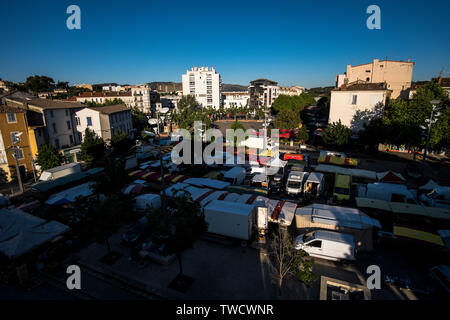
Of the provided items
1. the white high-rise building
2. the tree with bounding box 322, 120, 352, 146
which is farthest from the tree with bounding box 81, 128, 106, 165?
the white high-rise building

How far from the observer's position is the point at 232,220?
12078 mm

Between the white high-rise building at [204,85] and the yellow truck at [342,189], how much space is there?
6891cm

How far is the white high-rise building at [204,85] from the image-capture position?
81.6 meters

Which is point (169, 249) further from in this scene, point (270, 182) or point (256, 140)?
point (256, 140)

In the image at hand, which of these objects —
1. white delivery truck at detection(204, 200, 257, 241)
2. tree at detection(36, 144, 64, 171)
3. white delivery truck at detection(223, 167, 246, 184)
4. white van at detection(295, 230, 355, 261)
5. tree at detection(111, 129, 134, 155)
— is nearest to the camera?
white van at detection(295, 230, 355, 261)

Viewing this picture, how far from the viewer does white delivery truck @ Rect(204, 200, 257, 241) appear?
11.9m

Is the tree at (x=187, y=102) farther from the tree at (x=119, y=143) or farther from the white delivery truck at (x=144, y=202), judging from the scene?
the white delivery truck at (x=144, y=202)

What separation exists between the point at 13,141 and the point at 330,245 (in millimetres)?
29374

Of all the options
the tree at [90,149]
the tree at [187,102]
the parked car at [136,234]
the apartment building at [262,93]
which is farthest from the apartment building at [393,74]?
the parked car at [136,234]

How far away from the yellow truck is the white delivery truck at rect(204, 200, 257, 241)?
7675mm

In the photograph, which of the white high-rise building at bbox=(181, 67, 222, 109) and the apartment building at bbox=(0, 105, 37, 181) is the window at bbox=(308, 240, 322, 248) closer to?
the apartment building at bbox=(0, 105, 37, 181)

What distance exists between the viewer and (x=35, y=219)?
40.8 ft

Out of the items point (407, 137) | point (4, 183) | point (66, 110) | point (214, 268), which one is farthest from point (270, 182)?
point (66, 110)

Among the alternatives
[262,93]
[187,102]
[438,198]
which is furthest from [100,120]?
[262,93]
